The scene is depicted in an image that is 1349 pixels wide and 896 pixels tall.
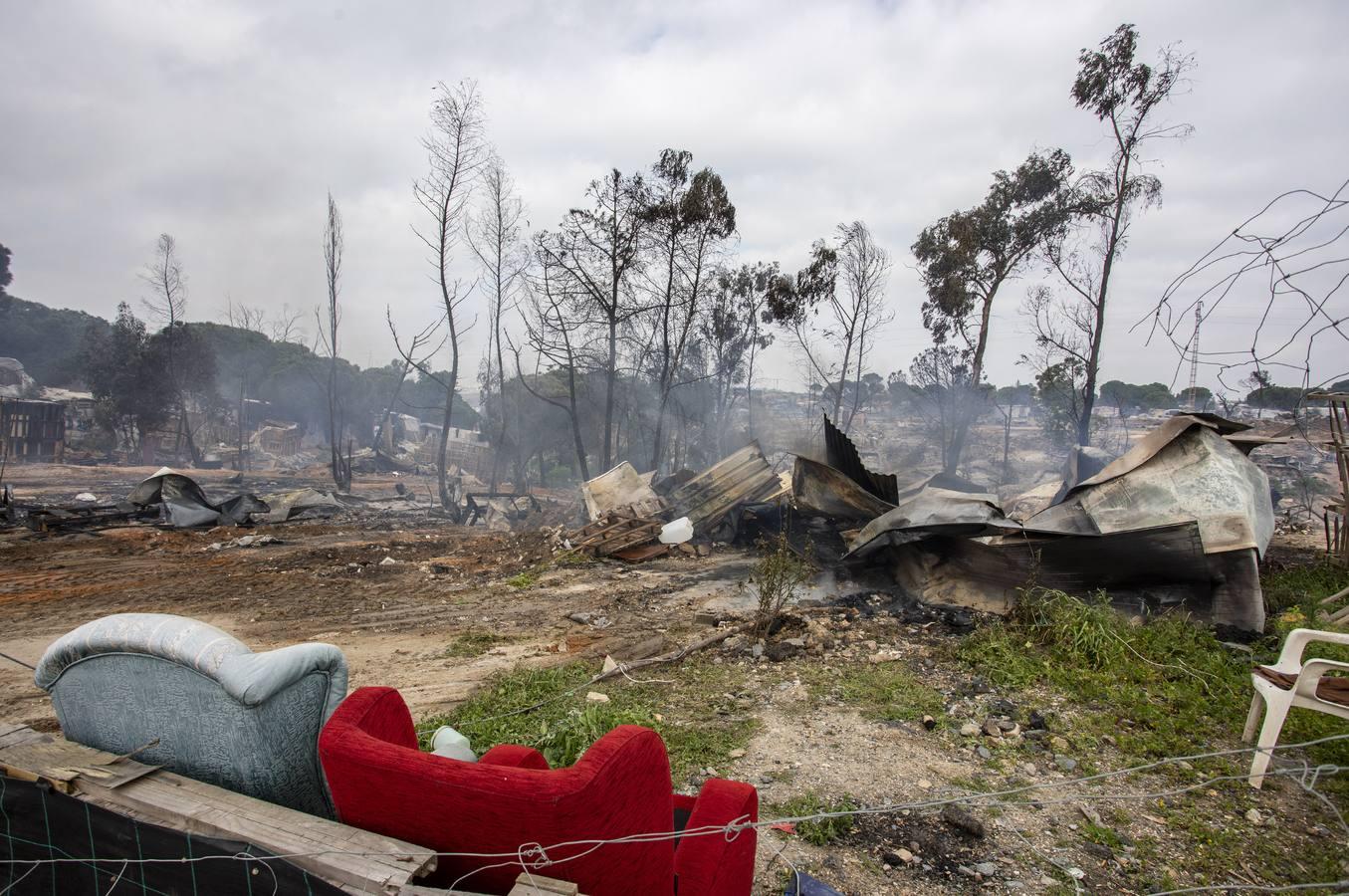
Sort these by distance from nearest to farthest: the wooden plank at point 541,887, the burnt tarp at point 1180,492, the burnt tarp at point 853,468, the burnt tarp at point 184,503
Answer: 1. the wooden plank at point 541,887
2. the burnt tarp at point 1180,492
3. the burnt tarp at point 853,468
4. the burnt tarp at point 184,503

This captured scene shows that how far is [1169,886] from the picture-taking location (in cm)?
267

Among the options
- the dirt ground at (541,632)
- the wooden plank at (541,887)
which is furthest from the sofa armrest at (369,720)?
the dirt ground at (541,632)

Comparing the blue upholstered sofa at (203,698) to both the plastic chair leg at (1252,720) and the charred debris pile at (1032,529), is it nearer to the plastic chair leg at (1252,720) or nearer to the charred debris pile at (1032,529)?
the plastic chair leg at (1252,720)

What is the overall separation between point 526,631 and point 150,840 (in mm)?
5487

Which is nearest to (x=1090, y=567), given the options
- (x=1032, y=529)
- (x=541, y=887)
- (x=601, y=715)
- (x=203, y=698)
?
(x=1032, y=529)

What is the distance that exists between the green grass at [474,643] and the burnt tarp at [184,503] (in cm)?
998

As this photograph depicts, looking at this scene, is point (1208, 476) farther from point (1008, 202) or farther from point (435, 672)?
point (1008, 202)

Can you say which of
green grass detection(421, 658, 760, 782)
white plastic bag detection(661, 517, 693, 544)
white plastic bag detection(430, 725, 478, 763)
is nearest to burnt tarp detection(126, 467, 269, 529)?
→ white plastic bag detection(661, 517, 693, 544)

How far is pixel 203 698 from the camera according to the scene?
5.43ft

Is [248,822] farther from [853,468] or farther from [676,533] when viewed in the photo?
[676,533]

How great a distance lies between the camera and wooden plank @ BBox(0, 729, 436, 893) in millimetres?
1289

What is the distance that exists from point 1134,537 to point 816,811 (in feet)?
13.6

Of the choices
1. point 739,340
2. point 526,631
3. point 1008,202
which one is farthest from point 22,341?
point 1008,202

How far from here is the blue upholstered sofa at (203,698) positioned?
1631 millimetres
